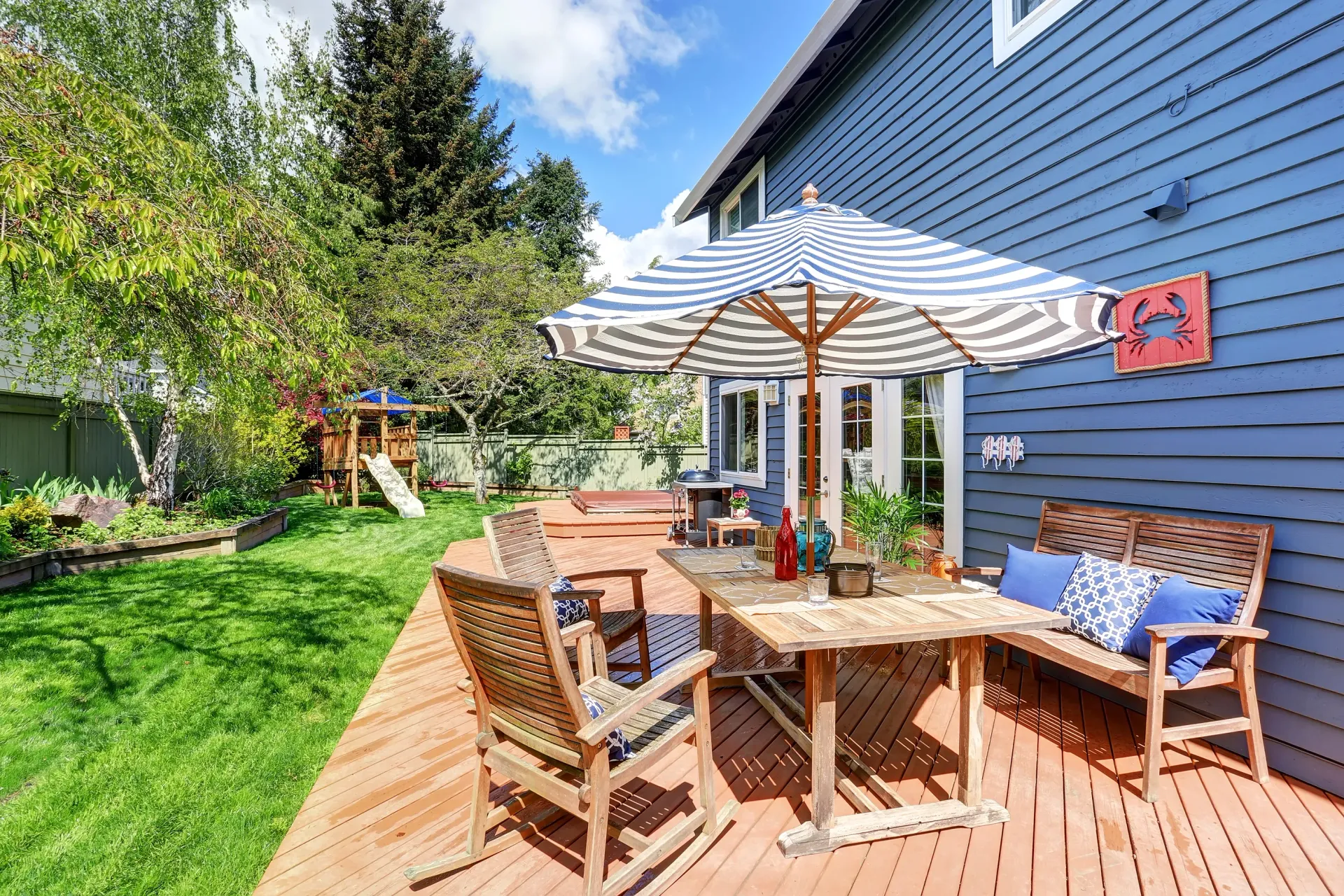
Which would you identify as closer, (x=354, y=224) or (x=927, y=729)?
(x=927, y=729)

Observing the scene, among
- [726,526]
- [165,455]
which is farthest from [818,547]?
[165,455]

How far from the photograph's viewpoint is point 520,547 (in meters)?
3.36

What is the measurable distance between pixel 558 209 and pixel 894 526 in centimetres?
2037

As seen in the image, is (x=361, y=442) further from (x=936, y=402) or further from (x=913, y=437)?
(x=936, y=402)

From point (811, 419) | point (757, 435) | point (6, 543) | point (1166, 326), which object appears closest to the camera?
point (811, 419)

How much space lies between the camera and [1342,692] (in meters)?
2.27

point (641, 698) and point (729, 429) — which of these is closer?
point (641, 698)

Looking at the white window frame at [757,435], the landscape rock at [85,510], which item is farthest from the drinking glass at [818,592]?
the landscape rock at [85,510]

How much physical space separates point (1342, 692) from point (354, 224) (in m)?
19.4

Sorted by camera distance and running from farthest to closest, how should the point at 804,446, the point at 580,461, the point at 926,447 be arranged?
the point at 580,461 < the point at 804,446 < the point at 926,447

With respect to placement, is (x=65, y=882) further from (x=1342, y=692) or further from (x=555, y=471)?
(x=555, y=471)

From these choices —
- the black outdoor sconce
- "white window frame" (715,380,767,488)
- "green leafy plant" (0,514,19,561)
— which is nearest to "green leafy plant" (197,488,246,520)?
"green leafy plant" (0,514,19,561)

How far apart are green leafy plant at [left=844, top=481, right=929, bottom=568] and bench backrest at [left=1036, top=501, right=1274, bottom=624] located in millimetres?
952

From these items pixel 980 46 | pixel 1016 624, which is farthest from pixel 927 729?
pixel 980 46
